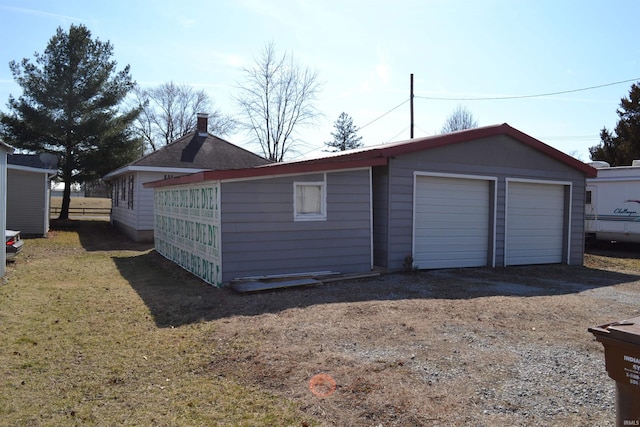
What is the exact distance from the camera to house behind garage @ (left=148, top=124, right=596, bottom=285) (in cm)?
909

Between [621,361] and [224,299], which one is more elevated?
[621,361]

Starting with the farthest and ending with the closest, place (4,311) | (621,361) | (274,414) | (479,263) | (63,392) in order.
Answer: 1. (479,263)
2. (4,311)
3. (63,392)
4. (274,414)
5. (621,361)

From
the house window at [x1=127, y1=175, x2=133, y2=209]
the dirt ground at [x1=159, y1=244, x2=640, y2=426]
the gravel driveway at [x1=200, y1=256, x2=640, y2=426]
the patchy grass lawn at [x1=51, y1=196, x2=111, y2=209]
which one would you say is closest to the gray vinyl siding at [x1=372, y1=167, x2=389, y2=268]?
the dirt ground at [x1=159, y1=244, x2=640, y2=426]

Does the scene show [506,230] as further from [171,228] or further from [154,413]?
[154,413]

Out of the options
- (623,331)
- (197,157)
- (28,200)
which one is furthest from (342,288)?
(28,200)

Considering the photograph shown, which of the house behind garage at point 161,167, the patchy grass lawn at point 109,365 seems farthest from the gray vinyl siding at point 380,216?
the house behind garage at point 161,167

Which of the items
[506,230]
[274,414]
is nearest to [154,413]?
[274,414]

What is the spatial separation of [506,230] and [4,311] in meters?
10.6

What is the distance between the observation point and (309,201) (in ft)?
32.0

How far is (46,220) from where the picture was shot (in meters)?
18.7

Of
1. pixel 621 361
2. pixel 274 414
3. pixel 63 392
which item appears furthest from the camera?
pixel 63 392

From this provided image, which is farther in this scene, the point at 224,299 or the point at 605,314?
the point at 224,299

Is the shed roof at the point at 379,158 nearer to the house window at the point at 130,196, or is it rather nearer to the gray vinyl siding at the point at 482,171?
the gray vinyl siding at the point at 482,171

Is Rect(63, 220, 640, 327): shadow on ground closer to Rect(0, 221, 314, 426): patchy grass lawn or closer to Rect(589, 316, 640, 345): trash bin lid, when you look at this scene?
Rect(0, 221, 314, 426): patchy grass lawn
